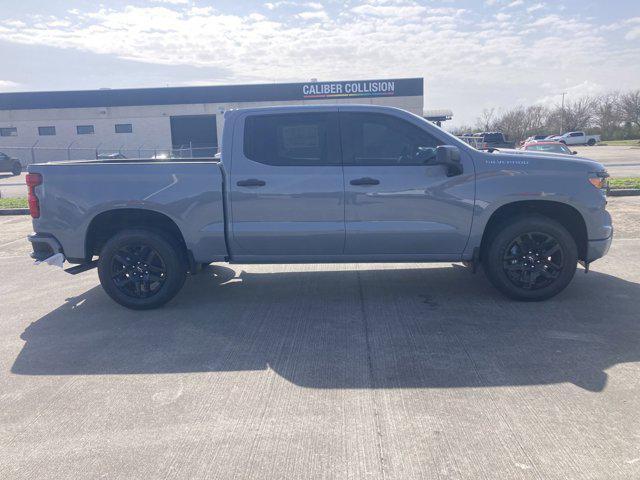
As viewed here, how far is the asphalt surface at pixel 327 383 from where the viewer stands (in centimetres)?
303

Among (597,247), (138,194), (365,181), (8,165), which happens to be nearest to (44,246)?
(138,194)

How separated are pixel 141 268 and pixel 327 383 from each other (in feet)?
9.14

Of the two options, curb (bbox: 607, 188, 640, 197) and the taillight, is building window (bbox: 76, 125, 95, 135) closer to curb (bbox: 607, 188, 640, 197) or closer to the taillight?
curb (bbox: 607, 188, 640, 197)

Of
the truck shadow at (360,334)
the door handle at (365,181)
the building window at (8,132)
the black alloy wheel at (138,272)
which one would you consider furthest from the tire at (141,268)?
the building window at (8,132)

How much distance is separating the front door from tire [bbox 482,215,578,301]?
1.31 feet

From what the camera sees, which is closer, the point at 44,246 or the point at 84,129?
the point at 44,246

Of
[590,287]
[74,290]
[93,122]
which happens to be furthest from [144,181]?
[93,122]

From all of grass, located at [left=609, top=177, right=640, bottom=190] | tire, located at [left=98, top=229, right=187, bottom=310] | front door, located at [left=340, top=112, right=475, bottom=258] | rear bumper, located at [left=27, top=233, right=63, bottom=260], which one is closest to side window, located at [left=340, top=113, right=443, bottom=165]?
front door, located at [left=340, top=112, right=475, bottom=258]

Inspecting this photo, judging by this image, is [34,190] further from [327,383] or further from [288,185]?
[327,383]

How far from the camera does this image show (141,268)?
5734mm

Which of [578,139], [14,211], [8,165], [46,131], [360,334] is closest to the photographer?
[360,334]

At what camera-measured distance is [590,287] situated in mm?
6094

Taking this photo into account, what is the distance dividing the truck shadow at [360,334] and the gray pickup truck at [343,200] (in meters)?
0.49

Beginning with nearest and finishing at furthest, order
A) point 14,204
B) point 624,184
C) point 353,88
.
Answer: point 624,184, point 14,204, point 353,88
